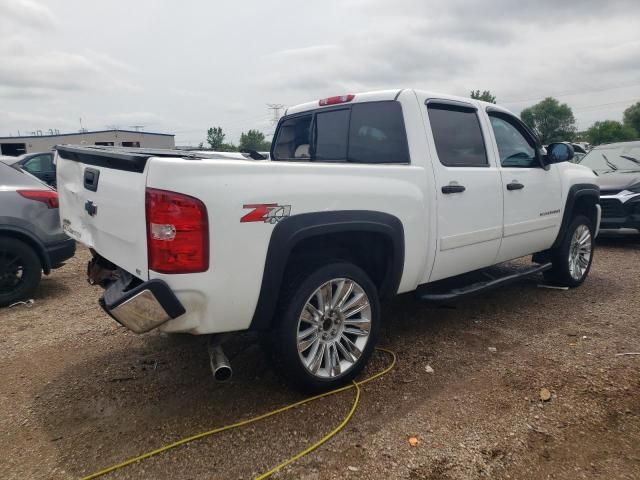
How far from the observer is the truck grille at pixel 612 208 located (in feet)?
24.7

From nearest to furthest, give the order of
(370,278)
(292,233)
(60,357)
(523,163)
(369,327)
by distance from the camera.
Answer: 1. (292,233)
2. (369,327)
3. (370,278)
4. (60,357)
5. (523,163)

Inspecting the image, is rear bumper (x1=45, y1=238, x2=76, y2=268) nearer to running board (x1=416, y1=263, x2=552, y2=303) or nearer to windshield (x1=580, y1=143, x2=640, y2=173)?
running board (x1=416, y1=263, x2=552, y2=303)

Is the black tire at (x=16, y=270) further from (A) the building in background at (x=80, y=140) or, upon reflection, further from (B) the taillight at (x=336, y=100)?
(A) the building in background at (x=80, y=140)

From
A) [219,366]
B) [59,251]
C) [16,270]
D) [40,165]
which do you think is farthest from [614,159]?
[40,165]

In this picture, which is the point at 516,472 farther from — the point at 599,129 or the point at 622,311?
the point at 599,129

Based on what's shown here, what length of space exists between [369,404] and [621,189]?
669cm

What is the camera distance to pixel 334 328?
3045 mm

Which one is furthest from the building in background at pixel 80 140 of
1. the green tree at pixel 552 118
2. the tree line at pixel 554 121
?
the green tree at pixel 552 118

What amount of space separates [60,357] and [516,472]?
325 centimetres

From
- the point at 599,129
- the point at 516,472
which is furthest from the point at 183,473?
the point at 599,129

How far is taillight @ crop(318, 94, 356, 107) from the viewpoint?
3.84 metres

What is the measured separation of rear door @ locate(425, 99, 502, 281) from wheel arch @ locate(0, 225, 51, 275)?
396cm

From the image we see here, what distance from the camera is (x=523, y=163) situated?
177 inches

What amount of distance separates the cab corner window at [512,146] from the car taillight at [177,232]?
115 inches
